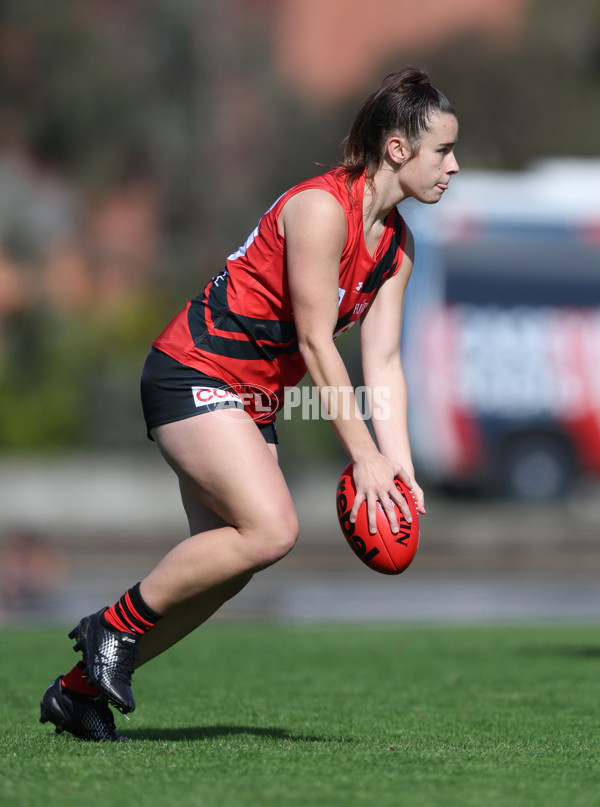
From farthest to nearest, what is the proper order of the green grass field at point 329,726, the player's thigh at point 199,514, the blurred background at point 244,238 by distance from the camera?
1. the blurred background at point 244,238
2. the player's thigh at point 199,514
3. the green grass field at point 329,726

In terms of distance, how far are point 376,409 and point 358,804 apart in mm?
1640

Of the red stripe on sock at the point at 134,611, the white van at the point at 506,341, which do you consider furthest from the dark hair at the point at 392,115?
the white van at the point at 506,341

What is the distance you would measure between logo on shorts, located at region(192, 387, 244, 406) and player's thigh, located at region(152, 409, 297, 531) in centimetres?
4

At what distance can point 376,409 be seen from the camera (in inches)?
173

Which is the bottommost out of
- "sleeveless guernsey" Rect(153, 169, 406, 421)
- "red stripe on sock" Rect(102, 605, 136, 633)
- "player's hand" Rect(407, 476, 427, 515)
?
"red stripe on sock" Rect(102, 605, 136, 633)

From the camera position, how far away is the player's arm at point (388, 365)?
4.36 metres

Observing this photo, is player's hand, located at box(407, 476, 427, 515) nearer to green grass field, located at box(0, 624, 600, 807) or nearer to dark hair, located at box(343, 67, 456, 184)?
green grass field, located at box(0, 624, 600, 807)

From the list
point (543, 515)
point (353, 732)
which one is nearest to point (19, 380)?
point (543, 515)

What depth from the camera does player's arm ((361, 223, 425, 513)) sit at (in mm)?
4355

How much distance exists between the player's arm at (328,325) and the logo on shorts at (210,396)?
316 millimetres

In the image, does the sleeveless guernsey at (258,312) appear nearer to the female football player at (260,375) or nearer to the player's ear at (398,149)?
the female football player at (260,375)

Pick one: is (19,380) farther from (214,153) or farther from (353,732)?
(353,732)

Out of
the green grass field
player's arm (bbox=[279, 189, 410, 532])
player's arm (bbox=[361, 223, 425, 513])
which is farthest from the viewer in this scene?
player's arm (bbox=[361, 223, 425, 513])

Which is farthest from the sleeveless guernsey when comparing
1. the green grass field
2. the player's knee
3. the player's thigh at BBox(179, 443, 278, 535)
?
the green grass field
